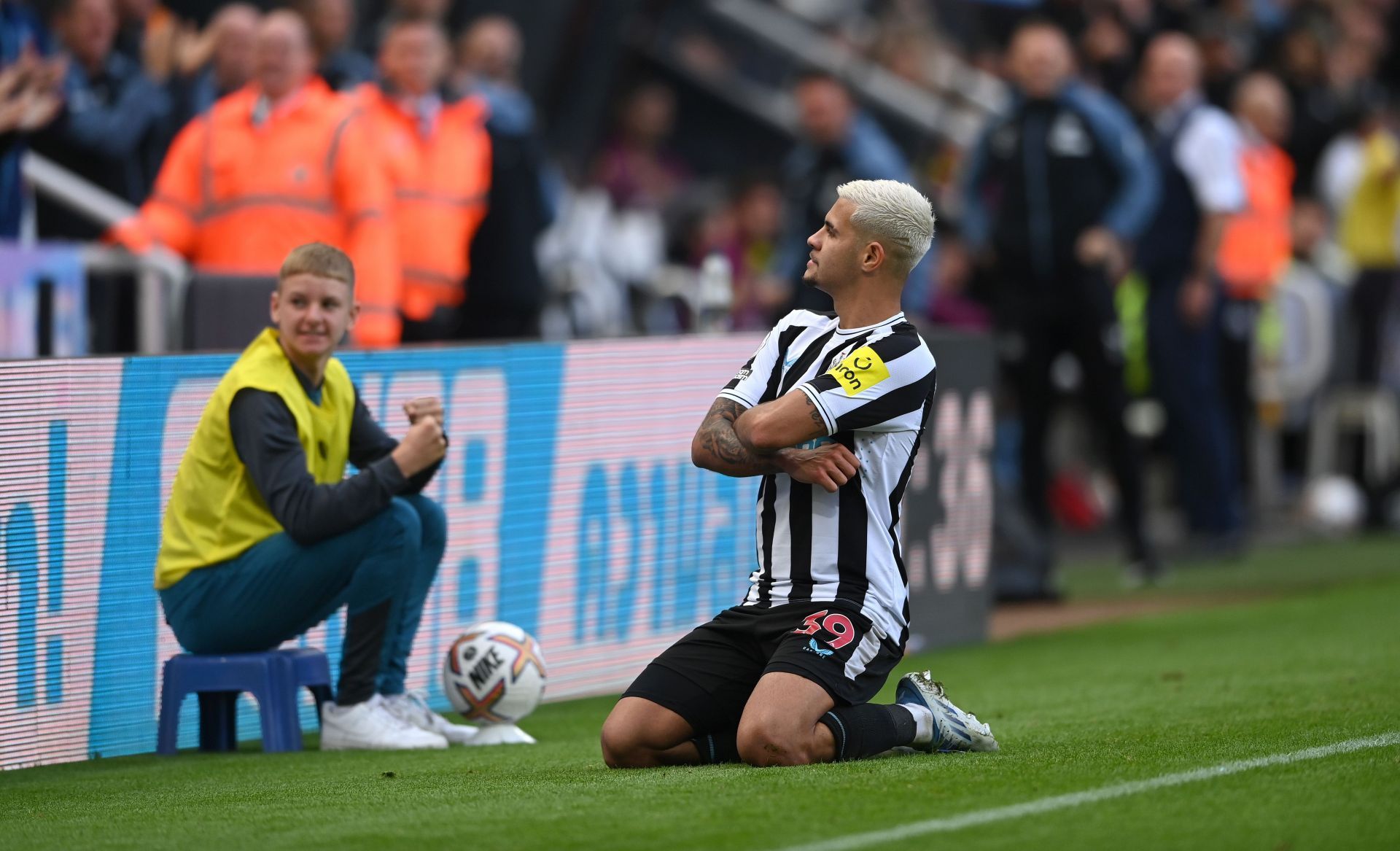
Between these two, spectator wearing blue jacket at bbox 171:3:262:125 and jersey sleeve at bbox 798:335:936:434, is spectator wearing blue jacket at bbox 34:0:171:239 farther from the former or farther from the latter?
jersey sleeve at bbox 798:335:936:434

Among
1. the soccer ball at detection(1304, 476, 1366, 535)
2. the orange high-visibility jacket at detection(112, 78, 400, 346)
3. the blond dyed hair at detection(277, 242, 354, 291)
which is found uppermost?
the orange high-visibility jacket at detection(112, 78, 400, 346)

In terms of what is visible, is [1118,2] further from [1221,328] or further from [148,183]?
[148,183]

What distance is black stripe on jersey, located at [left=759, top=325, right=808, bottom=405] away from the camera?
6.15 m

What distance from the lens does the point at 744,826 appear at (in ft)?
15.7

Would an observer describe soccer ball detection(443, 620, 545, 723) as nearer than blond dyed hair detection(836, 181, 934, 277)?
No

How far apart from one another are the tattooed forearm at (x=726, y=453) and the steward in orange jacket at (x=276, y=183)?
4.35 meters

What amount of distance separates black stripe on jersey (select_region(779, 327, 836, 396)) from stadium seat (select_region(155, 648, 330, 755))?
1810 mm

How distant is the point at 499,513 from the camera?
803 centimetres

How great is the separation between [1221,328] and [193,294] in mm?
9073

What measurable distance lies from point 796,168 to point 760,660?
7.09 metres

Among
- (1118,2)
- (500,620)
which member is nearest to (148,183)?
(500,620)

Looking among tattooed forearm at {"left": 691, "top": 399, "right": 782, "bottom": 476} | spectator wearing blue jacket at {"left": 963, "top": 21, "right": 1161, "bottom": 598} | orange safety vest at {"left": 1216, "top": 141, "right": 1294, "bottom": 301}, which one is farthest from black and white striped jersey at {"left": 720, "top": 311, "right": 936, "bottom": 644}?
orange safety vest at {"left": 1216, "top": 141, "right": 1294, "bottom": 301}

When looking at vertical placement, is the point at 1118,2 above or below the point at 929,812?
above

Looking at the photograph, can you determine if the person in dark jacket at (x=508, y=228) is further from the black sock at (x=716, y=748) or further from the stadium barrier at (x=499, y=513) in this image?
the black sock at (x=716, y=748)
